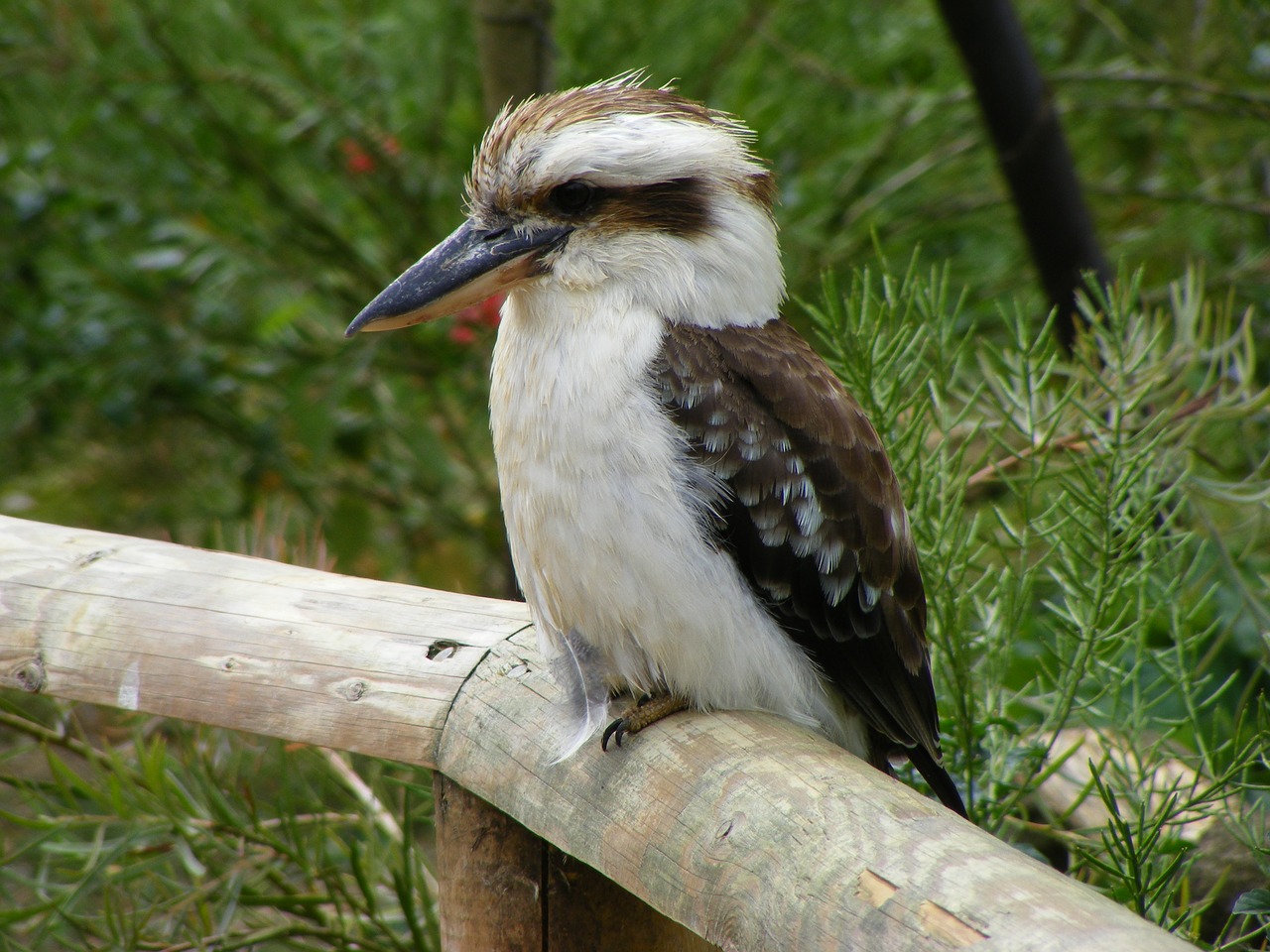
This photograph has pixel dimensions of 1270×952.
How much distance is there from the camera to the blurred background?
286 centimetres

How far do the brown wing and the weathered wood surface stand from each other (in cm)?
16

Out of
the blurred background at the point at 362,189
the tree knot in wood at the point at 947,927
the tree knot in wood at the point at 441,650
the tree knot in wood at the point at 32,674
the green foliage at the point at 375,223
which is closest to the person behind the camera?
the tree knot in wood at the point at 947,927

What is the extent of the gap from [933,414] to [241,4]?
2.02 metres

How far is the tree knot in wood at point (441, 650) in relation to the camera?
1484 mm

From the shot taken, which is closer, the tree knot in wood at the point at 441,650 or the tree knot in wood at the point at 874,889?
the tree knot in wood at the point at 874,889

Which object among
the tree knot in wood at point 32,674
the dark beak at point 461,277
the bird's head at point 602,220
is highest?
the bird's head at point 602,220

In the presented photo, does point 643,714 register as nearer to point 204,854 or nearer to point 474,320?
point 204,854

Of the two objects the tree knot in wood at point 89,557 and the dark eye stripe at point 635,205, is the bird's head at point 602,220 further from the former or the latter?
the tree knot in wood at point 89,557

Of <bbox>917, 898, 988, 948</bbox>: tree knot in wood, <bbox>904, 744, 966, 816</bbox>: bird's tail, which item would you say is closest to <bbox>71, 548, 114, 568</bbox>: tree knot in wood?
<bbox>904, 744, 966, 816</bbox>: bird's tail

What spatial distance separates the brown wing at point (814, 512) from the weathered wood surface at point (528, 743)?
159mm

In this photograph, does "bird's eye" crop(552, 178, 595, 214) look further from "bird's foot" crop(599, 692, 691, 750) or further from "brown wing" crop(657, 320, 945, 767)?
"bird's foot" crop(599, 692, 691, 750)

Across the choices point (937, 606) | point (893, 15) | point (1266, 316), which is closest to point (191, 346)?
point (893, 15)

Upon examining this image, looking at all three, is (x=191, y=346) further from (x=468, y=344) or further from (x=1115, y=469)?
(x=1115, y=469)

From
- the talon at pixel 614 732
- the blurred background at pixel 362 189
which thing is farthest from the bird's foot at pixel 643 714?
the blurred background at pixel 362 189
